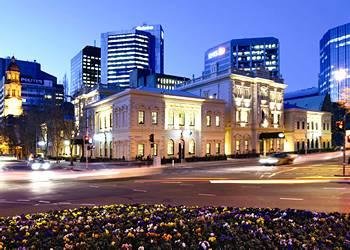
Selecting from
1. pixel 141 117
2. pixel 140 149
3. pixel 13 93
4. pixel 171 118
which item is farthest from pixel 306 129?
pixel 13 93

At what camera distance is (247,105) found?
235 feet

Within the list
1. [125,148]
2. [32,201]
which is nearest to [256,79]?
[125,148]

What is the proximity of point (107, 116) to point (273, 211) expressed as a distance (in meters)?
57.5

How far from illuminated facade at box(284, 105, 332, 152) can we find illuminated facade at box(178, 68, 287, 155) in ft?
16.8

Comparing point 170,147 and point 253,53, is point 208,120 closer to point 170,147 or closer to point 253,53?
point 170,147

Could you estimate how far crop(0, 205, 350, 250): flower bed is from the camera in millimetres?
5758

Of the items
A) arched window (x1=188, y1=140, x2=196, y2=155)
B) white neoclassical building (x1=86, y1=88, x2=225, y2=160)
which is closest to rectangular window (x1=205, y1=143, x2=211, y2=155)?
white neoclassical building (x1=86, y1=88, x2=225, y2=160)

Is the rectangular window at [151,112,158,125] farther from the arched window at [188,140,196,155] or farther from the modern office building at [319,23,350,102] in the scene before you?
the modern office building at [319,23,350,102]

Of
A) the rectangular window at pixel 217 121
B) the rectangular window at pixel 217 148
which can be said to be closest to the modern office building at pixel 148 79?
the rectangular window at pixel 217 121

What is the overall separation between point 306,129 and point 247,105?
23.7m

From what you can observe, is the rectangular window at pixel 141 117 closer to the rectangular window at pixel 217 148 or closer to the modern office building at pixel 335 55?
the rectangular window at pixel 217 148

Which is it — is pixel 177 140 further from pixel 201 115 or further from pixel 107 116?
pixel 107 116

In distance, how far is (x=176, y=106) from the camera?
59469 millimetres

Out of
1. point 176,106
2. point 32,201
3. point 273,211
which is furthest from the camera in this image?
point 176,106
